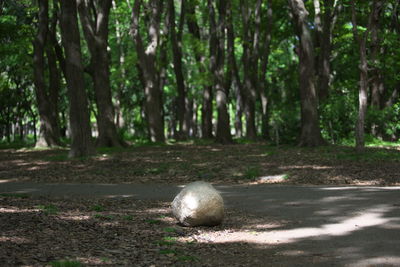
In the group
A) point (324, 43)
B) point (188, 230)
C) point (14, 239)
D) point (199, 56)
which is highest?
point (199, 56)

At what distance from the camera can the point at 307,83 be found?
22250 millimetres

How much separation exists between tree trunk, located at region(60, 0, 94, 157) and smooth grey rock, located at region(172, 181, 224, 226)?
11.9 m

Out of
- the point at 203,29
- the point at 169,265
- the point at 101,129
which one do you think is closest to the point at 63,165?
the point at 101,129

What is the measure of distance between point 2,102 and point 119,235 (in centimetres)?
4066

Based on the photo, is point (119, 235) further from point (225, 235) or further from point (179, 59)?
point (179, 59)

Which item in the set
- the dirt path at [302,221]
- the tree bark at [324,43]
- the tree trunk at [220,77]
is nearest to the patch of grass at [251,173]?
the dirt path at [302,221]

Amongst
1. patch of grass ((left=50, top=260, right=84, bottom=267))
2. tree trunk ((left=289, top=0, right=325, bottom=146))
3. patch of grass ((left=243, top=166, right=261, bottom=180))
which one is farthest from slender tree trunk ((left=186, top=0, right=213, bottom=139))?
patch of grass ((left=50, top=260, right=84, bottom=267))

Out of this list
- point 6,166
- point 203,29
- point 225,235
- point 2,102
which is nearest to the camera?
point 225,235

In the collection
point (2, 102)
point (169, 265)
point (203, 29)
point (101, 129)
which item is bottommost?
point (169, 265)

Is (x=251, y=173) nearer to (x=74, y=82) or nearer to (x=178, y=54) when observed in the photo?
(x=74, y=82)

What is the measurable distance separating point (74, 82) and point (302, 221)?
512 inches

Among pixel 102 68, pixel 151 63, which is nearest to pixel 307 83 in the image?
pixel 102 68

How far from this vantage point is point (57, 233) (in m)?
7.85

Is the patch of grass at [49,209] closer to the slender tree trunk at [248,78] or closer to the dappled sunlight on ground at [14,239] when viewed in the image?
the dappled sunlight on ground at [14,239]
